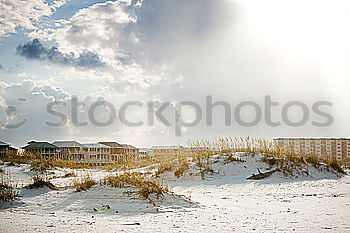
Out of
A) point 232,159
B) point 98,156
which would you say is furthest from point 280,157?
point 98,156

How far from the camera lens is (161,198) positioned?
23.4ft

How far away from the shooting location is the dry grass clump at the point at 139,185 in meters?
7.28

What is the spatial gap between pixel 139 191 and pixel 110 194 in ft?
1.89

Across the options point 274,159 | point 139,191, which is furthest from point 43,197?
point 274,159

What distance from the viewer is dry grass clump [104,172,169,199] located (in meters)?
7.28

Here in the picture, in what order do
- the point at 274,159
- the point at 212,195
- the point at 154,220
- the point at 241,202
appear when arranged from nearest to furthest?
the point at 154,220
the point at 241,202
the point at 212,195
the point at 274,159

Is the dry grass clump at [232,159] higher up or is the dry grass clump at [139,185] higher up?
the dry grass clump at [232,159]

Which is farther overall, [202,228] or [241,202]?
[241,202]

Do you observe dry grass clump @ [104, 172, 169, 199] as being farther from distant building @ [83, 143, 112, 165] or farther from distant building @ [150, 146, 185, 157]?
distant building @ [83, 143, 112, 165]

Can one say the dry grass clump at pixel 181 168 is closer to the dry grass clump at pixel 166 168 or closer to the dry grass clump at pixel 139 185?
the dry grass clump at pixel 166 168

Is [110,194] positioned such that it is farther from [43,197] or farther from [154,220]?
[154,220]

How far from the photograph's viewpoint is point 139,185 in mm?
7648

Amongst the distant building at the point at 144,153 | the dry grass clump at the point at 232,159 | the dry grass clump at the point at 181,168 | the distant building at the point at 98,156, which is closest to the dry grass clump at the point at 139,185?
the dry grass clump at the point at 181,168

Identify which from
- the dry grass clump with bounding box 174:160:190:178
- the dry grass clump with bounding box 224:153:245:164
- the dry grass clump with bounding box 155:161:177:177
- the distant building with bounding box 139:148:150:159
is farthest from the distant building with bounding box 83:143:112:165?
the dry grass clump with bounding box 224:153:245:164
